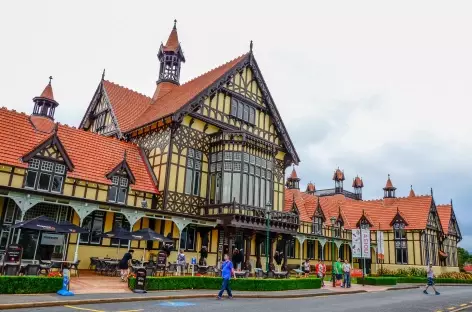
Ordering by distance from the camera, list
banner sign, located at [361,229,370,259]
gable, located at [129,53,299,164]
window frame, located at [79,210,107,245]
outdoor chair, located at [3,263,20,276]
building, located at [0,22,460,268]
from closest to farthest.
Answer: outdoor chair, located at [3,263,20,276], building, located at [0,22,460,268], window frame, located at [79,210,107,245], gable, located at [129,53,299,164], banner sign, located at [361,229,370,259]

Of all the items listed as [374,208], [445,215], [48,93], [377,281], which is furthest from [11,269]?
[445,215]

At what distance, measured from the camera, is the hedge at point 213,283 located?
17791 mm

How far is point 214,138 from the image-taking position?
30.8m

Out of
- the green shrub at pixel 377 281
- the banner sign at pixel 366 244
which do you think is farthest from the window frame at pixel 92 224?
the green shrub at pixel 377 281

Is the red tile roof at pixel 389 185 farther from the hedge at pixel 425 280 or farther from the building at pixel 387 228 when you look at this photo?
the hedge at pixel 425 280

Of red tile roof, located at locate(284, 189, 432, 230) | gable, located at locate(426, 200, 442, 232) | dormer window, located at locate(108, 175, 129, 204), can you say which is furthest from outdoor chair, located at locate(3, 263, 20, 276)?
gable, located at locate(426, 200, 442, 232)

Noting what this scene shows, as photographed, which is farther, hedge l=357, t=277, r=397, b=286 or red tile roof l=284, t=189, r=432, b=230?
red tile roof l=284, t=189, r=432, b=230

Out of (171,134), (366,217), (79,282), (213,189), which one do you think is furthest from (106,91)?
(366,217)

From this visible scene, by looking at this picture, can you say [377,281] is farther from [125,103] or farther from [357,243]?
[125,103]

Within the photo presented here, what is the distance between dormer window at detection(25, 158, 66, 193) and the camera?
22.8 meters

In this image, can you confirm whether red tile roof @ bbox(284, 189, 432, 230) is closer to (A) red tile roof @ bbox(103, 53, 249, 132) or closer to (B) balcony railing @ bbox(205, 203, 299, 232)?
(B) balcony railing @ bbox(205, 203, 299, 232)

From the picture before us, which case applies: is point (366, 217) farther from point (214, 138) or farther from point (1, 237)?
point (1, 237)

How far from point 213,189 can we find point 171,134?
5.25 m

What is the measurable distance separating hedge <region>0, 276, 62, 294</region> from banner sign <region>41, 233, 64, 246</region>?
8591 mm
